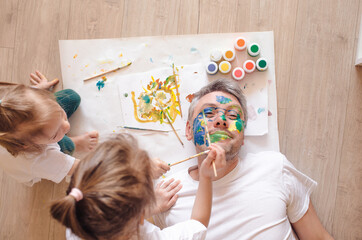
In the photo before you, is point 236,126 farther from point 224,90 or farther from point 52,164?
point 52,164

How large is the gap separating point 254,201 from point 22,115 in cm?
94

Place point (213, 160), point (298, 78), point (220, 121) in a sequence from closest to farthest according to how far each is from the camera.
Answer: point (213, 160) → point (220, 121) → point (298, 78)

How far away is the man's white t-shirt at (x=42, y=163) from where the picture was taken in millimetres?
1184

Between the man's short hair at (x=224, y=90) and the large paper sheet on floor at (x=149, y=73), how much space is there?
12 centimetres

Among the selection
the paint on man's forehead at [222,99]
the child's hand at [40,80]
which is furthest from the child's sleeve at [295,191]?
the child's hand at [40,80]

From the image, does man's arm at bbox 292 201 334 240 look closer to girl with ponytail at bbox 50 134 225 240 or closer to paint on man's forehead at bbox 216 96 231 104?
paint on man's forehead at bbox 216 96 231 104

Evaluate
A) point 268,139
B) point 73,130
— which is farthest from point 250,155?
point 73,130

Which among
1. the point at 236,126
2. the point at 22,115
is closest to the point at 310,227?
the point at 236,126

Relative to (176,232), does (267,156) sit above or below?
above

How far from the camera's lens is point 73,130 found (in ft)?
4.69

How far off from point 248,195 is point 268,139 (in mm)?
321

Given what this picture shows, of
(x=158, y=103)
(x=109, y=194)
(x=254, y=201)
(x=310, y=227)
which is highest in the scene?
(x=158, y=103)

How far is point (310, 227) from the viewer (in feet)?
4.12

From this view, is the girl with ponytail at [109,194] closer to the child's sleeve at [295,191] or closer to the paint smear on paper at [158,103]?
the paint smear on paper at [158,103]
